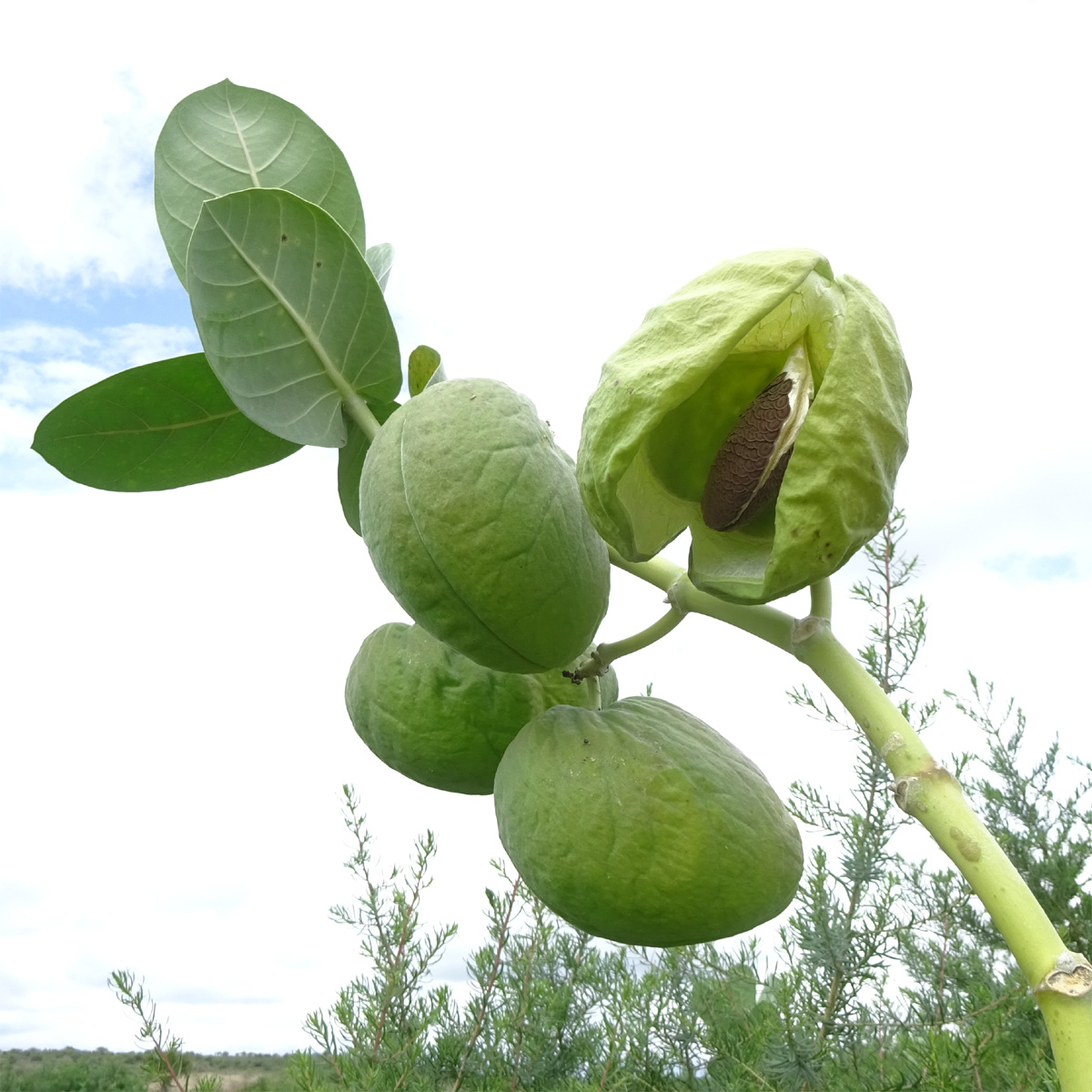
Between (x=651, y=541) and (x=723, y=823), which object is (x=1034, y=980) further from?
(x=651, y=541)

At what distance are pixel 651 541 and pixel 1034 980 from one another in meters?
0.52

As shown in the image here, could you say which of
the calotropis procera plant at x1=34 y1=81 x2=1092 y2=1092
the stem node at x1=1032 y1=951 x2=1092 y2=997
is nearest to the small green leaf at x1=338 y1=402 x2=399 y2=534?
the calotropis procera plant at x1=34 y1=81 x2=1092 y2=1092

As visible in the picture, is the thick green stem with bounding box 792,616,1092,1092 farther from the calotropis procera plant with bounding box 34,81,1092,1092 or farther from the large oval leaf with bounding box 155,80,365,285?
the large oval leaf with bounding box 155,80,365,285

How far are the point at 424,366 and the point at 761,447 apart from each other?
586mm

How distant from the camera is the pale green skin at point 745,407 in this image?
35.8 inches

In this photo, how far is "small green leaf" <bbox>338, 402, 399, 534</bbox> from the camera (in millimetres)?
1447

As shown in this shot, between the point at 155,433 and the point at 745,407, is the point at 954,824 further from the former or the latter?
the point at 155,433

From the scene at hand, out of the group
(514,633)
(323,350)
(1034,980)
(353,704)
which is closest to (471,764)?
(353,704)

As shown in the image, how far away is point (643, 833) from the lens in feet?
3.52

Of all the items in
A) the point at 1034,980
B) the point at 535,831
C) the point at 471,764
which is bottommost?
the point at 1034,980

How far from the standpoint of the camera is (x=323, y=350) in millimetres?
1347

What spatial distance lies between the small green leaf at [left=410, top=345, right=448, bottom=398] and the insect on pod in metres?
0.50

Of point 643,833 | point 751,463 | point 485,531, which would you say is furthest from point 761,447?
point 643,833

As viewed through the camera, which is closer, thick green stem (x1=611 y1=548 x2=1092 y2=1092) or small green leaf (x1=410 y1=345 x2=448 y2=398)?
thick green stem (x1=611 y1=548 x2=1092 y2=1092)
